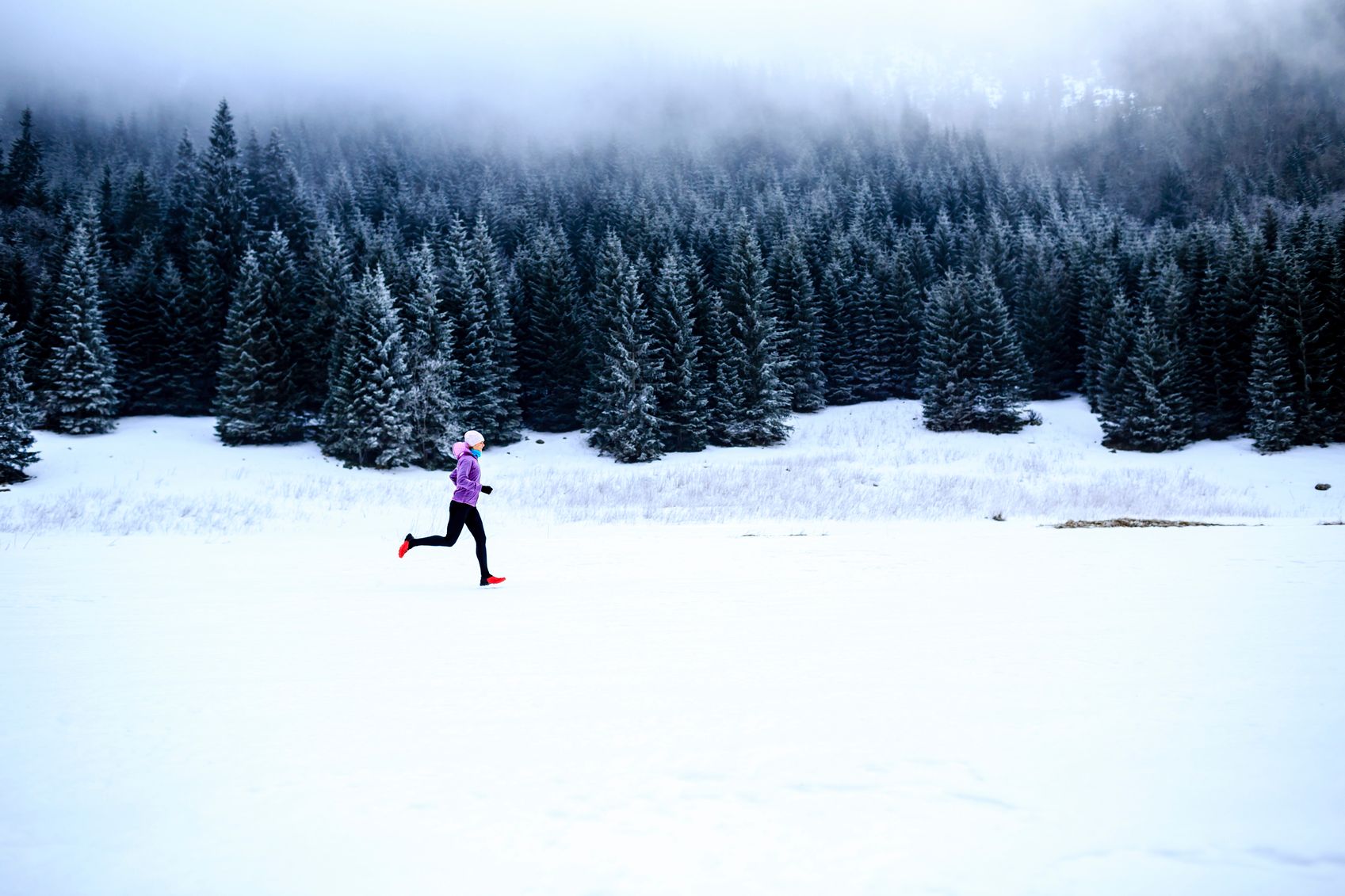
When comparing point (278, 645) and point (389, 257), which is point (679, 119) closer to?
point (389, 257)

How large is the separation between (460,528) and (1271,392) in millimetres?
42653

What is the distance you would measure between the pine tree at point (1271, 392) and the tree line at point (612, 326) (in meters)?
0.13

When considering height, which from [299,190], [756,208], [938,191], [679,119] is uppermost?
[679,119]

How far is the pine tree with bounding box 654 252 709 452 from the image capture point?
41.4 m

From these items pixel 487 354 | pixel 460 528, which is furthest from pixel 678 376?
pixel 460 528

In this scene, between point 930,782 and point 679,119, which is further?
point 679,119

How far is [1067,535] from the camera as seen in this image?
11.4 m

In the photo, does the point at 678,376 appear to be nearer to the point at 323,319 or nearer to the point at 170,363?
the point at 323,319

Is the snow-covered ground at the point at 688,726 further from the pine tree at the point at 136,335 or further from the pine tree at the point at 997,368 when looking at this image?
the pine tree at the point at 136,335

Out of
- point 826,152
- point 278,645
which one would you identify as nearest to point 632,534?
point 278,645

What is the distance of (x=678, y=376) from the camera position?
4172cm

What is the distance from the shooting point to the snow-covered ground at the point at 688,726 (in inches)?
92.2

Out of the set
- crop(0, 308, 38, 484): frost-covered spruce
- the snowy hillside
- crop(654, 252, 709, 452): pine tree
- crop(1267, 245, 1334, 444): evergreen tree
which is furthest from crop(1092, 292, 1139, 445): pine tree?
crop(0, 308, 38, 484): frost-covered spruce

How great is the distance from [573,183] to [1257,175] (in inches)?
4673
